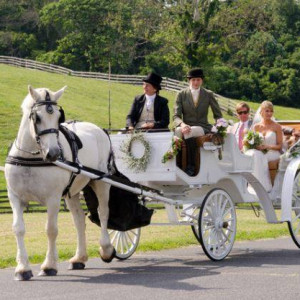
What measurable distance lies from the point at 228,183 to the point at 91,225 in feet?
21.6

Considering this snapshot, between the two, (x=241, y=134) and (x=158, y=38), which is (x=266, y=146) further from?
(x=158, y=38)

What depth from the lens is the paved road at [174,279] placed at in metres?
9.05

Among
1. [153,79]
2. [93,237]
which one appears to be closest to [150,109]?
[153,79]

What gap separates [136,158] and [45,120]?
221 centimetres

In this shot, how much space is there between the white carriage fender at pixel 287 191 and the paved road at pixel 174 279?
21.1 inches

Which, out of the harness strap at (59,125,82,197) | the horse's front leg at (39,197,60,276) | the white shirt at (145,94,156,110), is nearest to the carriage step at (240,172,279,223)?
the white shirt at (145,94,156,110)

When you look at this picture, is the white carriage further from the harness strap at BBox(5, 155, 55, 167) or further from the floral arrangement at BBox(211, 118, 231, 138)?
the harness strap at BBox(5, 155, 55, 167)

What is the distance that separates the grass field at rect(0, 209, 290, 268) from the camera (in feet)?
42.9

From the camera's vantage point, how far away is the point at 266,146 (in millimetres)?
13922

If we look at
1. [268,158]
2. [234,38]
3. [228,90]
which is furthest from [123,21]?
[268,158]

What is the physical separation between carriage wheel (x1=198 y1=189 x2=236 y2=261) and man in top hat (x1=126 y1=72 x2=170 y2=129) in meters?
1.25

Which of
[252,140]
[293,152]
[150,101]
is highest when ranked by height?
[150,101]

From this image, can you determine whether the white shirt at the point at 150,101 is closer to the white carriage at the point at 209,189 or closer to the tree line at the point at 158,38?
the white carriage at the point at 209,189

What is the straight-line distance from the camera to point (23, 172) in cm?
1052
